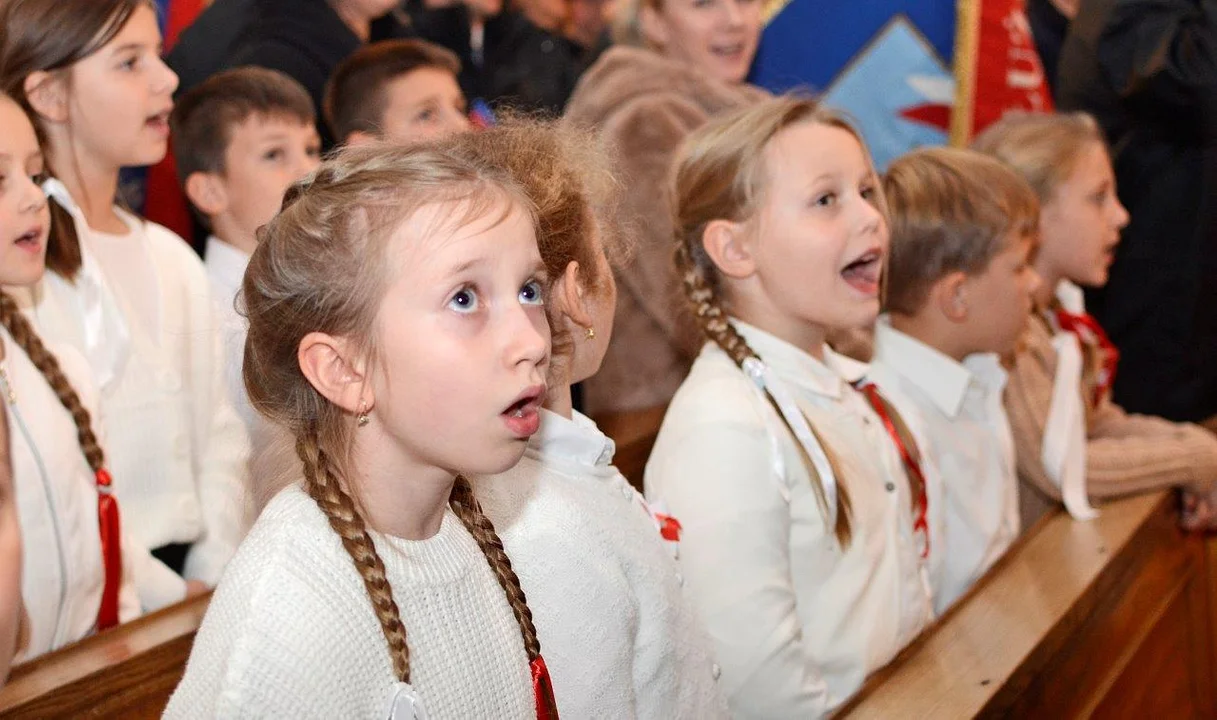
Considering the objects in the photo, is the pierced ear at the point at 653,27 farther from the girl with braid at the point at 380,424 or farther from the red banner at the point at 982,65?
the girl with braid at the point at 380,424

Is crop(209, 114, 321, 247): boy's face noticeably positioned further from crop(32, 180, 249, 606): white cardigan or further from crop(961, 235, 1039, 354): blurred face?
crop(961, 235, 1039, 354): blurred face

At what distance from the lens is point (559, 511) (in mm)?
1562

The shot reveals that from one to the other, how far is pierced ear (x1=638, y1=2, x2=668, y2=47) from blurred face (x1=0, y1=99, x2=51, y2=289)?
1937 millimetres

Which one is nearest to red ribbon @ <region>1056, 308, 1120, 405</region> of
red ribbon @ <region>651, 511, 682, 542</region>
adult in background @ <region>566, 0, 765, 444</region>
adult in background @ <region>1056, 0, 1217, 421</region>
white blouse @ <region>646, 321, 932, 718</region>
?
adult in background @ <region>1056, 0, 1217, 421</region>

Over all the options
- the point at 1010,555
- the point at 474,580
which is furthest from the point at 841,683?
the point at 474,580

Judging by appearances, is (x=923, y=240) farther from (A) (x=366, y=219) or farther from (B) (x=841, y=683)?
(A) (x=366, y=219)

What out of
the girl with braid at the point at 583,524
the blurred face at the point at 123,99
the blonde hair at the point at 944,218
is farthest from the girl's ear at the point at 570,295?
the blonde hair at the point at 944,218

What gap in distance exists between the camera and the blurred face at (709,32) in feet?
11.4

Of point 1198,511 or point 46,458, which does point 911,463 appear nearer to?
point 1198,511

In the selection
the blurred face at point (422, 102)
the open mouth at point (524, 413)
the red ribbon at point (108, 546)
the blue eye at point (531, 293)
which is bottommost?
the red ribbon at point (108, 546)

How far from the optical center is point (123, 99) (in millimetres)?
2363

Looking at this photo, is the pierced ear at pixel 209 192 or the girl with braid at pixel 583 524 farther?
the pierced ear at pixel 209 192

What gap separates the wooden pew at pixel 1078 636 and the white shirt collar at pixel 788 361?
1.39 ft

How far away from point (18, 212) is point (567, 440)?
0.90 metres
